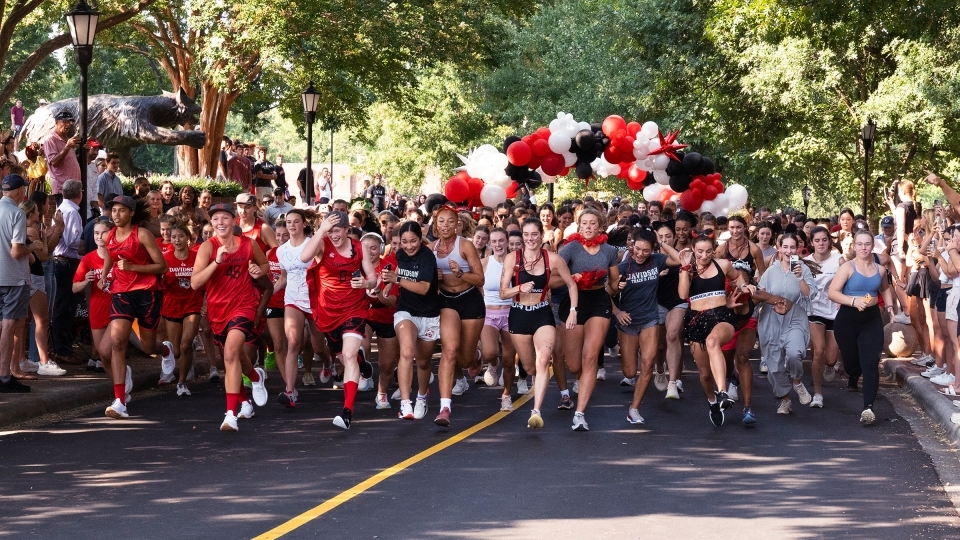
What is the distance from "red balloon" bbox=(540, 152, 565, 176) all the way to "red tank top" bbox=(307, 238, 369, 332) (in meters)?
7.16

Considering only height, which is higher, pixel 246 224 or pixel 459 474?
pixel 246 224

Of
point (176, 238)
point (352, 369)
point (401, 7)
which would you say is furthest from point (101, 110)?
point (352, 369)

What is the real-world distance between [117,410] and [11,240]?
7.26ft

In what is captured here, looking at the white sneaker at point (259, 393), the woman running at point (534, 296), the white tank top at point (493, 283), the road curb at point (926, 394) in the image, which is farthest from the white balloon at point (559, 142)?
the white sneaker at point (259, 393)

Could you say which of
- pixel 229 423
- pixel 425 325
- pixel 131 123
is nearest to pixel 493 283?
pixel 425 325

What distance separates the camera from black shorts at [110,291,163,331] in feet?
38.7

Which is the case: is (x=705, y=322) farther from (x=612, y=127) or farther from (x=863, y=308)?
(x=612, y=127)

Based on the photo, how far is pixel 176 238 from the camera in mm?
13336

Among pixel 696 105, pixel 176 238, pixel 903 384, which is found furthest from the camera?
pixel 696 105

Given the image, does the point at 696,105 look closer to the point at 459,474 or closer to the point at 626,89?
the point at 626,89

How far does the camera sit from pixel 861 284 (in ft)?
40.1

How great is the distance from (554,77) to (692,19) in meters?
13.5

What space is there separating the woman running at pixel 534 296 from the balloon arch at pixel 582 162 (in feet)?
22.7

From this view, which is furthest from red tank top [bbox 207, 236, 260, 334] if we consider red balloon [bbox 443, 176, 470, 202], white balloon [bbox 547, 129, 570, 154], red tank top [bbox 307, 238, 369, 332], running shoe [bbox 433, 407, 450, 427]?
white balloon [bbox 547, 129, 570, 154]
